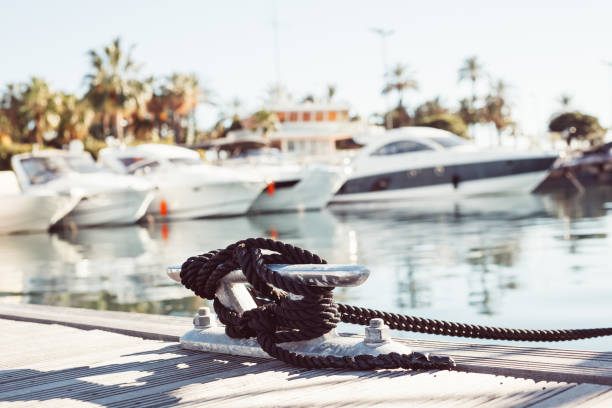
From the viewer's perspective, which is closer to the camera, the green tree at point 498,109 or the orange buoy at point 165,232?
the orange buoy at point 165,232

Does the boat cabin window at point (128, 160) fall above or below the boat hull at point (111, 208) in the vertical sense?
above

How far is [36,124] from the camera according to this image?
57250 millimetres

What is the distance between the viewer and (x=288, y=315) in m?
3.07

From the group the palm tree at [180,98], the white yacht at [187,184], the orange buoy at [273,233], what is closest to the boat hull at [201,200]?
the white yacht at [187,184]

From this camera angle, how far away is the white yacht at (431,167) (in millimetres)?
33094

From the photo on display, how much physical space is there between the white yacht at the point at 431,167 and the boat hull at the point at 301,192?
4.62 metres

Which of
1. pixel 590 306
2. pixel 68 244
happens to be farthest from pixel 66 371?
pixel 68 244

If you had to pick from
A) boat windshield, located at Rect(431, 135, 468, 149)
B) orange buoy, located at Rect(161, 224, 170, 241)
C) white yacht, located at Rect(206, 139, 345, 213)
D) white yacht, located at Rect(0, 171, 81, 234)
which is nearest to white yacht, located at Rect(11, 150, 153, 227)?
white yacht, located at Rect(0, 171, 81, 234)

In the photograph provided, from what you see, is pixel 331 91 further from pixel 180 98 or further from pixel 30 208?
pixel 30 208

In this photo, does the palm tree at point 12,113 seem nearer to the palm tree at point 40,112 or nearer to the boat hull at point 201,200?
the palm tree at point 40,112

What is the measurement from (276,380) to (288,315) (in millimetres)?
291

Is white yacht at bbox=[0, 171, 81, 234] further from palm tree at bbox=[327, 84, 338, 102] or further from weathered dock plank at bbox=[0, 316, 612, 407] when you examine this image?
palm tree at bbox=[327, 84, 338, 102]

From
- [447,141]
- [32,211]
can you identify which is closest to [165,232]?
[32,211]

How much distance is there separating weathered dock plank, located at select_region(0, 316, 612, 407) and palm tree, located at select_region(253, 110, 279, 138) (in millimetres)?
50675
